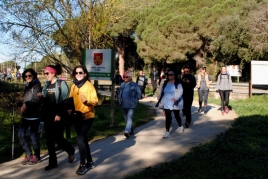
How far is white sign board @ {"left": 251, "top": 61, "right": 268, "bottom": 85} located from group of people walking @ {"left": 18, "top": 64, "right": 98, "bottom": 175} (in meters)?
12.6

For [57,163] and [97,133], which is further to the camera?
[97,133]

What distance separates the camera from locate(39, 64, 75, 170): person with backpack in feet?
19.1

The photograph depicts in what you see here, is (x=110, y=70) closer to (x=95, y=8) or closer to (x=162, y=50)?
(x=95, y=8)

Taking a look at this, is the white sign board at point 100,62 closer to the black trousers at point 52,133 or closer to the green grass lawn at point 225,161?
the green grass lawn at point 225,161

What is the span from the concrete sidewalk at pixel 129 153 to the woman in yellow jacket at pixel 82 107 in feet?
1.23

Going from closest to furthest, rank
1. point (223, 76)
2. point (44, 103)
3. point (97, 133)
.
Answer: point (44, 103) → point (97, 133) → point (223, 76)

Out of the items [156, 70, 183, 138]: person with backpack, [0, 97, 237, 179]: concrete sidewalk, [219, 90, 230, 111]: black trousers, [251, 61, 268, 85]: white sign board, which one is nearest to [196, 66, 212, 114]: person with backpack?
[219, 90, 230, 111]: black trousers

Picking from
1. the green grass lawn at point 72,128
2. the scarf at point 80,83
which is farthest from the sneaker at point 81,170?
the green grass lawn at point 72,128

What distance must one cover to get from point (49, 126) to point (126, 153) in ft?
5.94

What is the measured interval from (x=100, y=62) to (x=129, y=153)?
405 centimetres

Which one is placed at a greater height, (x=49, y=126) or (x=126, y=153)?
(x=49, y=126)

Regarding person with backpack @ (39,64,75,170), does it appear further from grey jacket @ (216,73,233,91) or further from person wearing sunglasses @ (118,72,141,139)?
grey jacket @ (216,73,233,91)

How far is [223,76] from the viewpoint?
477 inches

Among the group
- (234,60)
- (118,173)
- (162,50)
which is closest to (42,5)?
(118,173)
